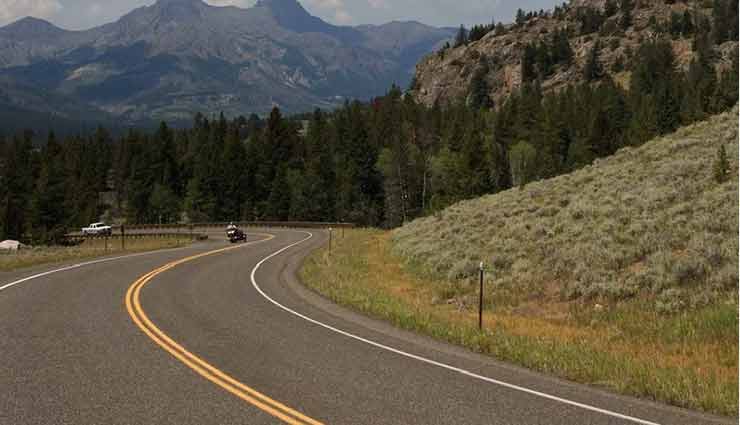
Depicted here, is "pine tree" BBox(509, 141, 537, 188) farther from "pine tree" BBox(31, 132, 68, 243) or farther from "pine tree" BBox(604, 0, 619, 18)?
"pine tree" BBox(604, 0, 619, 18)

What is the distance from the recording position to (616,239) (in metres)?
→ 19.5

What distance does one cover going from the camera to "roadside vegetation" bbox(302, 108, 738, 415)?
10641mm

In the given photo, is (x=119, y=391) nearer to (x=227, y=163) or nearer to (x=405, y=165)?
(x=405, y=165)

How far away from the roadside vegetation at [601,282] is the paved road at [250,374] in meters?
0.92

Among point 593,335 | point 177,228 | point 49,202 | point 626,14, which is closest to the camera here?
point 593,335

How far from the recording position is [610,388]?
9180 mm

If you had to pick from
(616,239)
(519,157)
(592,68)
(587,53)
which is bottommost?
(616,239)

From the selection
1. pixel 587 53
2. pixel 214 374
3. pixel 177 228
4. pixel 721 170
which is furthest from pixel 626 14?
pixel 214 374

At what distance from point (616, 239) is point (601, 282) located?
3472 millimetres

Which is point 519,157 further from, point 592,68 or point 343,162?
point 592,68

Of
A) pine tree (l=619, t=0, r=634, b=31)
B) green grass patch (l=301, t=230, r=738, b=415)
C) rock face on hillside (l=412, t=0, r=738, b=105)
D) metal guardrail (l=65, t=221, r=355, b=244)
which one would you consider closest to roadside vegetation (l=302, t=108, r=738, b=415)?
green grass patch (l=301, t=230, r=738, b=415)

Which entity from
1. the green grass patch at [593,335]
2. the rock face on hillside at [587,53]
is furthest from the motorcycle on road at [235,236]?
the rock face on hillside at [587,53]

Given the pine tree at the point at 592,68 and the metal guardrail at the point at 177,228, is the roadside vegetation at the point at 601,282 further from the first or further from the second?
the pine tree at the point at 592,68

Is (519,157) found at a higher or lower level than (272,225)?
higher
